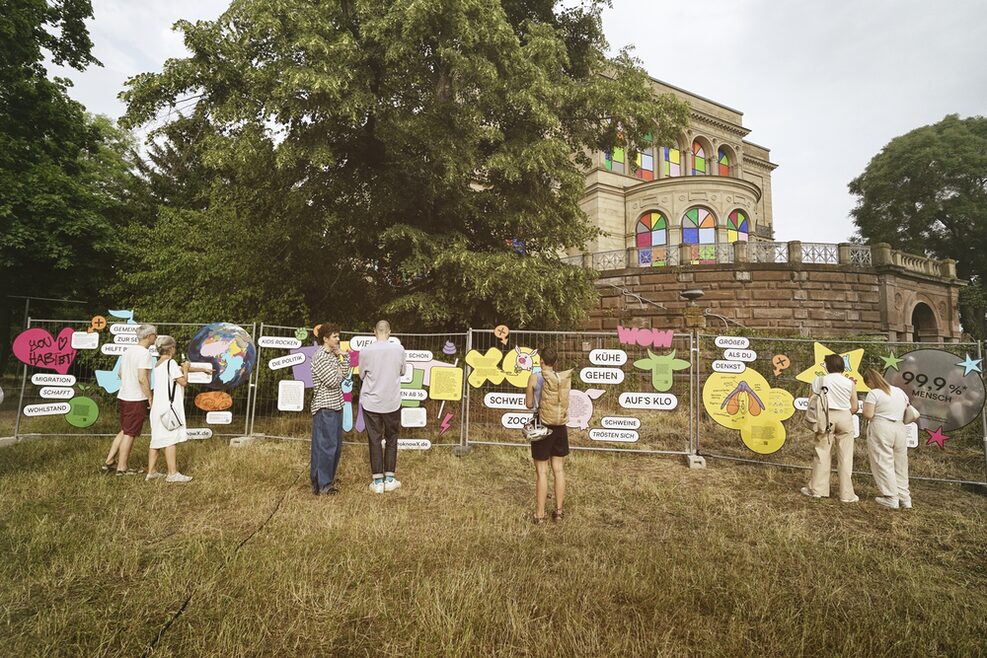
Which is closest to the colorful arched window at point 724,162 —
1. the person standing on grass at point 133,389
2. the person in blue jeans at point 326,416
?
the person in blue jeans at point 326,416

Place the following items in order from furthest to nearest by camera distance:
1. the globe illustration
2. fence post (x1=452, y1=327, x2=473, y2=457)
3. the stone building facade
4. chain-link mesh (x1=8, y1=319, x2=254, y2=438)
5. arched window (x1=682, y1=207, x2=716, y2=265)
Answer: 1. arched window (x1=682, y1=207, x2=716, y2=265)
2. the stone building facade
3. fence post (x1=452, y1=327, x2=473, y2=457)
4. the globe illustration
5. chain-link mesh (x1=8, y1=319, x2=254, y2=438)

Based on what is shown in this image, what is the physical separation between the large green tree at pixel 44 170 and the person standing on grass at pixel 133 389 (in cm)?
1064

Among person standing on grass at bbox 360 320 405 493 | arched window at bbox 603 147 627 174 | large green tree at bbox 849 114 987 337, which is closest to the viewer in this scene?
person standing on grass at bbox 360 320 405 493

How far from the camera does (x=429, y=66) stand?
10.3 metres

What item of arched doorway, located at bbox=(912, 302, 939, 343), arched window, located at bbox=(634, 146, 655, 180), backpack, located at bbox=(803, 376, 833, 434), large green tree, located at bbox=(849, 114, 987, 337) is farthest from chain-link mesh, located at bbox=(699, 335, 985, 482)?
large green tree, located at bbox=(849, 114, 987, 337)

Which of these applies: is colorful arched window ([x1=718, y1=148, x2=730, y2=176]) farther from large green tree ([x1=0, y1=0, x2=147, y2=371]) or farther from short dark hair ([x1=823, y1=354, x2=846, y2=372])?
large green tree ([x1=0, y1=0, x2=147, y2=371])

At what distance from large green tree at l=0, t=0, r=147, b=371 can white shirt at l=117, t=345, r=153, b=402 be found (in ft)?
34.8

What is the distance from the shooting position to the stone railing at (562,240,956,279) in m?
19.0

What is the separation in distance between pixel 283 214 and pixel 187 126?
2685 millimetres

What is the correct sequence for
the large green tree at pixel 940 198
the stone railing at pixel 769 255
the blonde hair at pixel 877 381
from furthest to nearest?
the large green tree at pixel 940 198
the stone railing at pixel 769 255
the blonde hair at pixel 877 381

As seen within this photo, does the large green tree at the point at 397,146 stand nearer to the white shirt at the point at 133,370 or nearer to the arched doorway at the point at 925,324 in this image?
the white shirt at the point at 133,370

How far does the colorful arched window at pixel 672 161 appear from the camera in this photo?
33375mm

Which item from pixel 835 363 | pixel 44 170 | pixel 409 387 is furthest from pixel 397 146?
pixel 44 170

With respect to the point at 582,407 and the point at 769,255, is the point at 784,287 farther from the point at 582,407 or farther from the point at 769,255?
the point at 582,407
